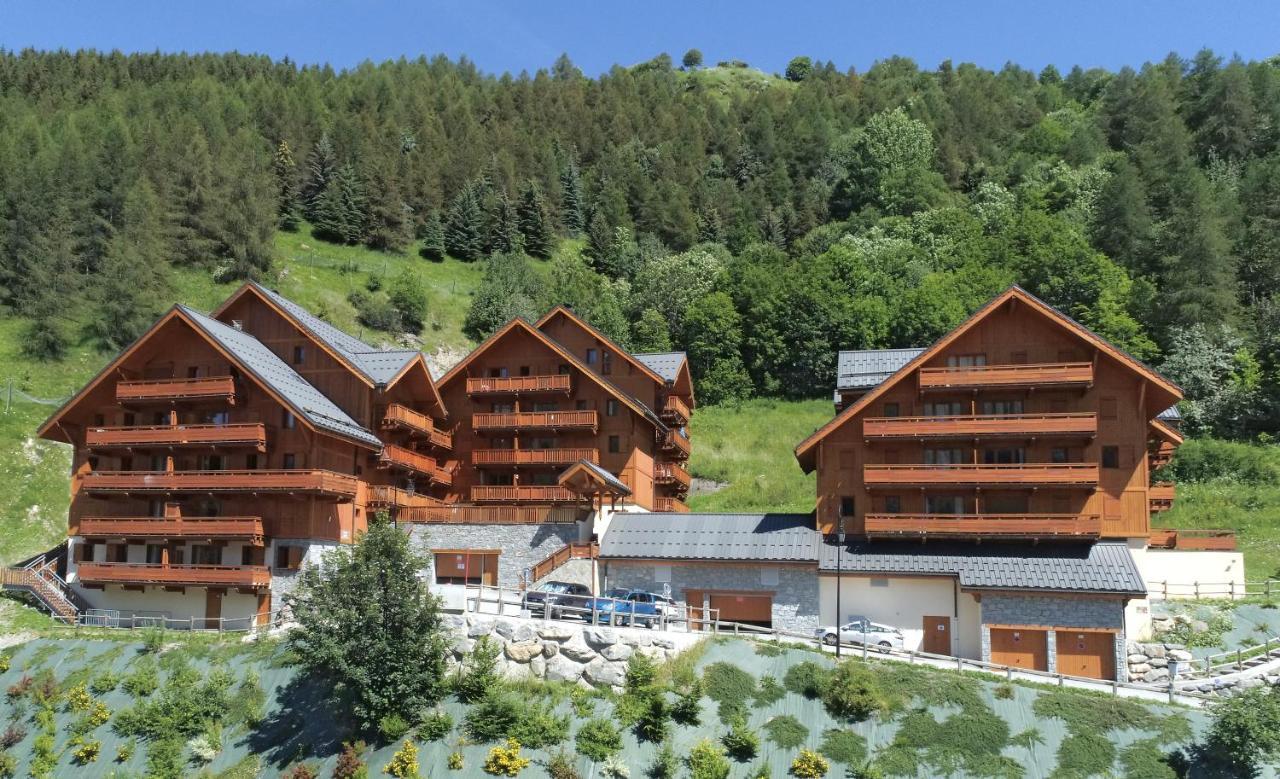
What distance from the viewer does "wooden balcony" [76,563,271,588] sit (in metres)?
44.2

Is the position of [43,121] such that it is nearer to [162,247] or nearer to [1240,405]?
[162,247]

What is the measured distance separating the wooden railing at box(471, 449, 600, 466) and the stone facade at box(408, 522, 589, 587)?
22.2 feet

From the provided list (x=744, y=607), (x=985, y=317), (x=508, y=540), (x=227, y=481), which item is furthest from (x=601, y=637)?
(x=985, y=317)

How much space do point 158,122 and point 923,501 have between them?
96.5 meters

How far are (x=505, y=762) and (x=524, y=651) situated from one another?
519 centimetres

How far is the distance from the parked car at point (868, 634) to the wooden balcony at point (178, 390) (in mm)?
27195

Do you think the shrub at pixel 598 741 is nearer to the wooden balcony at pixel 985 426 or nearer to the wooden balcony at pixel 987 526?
the wooden balcony at pixel 987 526

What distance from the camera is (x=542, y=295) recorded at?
10231 centimetres

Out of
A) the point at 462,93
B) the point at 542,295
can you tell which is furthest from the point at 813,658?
the point at 462,93

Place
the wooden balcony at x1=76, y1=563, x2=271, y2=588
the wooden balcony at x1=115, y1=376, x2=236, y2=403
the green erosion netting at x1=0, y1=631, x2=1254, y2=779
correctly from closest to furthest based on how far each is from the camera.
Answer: the green erosion netting at x1=0, y1=631, x2=1254, y2=779 → the wooden balcony at x1=76, y1=563, x2=271, y2=588 → the wooden balcony at x1=115, y1=376, x2=236, y2=403

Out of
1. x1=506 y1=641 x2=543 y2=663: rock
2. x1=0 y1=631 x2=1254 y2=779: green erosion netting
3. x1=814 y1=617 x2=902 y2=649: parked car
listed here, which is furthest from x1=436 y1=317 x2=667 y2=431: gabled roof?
x1=0 y1=631 x2=1254 y2=779: green erosion netting

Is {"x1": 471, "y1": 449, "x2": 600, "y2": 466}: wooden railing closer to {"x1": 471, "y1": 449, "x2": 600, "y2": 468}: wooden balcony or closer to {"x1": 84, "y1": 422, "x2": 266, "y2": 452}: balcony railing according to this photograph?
{"x1": 471, "y1": 449, "x2": 600, "y2": 468}: wooden balcony

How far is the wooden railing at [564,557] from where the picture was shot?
45.7m

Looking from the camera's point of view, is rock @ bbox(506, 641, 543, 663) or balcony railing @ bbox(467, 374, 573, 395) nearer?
rock @ bbox(506, 641, 543, 663)
